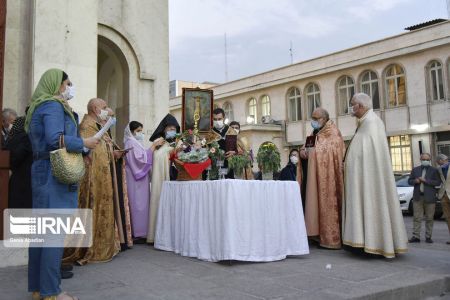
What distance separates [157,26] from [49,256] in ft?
28.2

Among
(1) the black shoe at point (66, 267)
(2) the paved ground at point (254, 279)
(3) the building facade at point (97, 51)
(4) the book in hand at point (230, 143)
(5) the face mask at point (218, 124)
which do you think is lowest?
(2) the paved ground at point (254, 279)

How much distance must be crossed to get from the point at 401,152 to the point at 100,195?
2296 centimetres

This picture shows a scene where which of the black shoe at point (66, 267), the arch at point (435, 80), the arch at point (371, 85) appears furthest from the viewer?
the arch at point (371, 85)

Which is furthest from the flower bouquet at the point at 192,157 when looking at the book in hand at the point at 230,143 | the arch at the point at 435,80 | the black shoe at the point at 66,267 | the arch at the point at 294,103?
the arch at the point at 294,103

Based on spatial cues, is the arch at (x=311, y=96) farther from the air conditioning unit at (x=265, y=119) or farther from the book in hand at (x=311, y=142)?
the book in hand at (x=311, y=142)

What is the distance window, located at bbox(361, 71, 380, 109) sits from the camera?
1080 inches

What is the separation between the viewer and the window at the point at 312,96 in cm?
3069

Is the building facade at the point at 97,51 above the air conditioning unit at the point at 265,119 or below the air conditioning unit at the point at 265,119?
below

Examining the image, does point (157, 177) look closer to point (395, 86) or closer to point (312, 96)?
point (395, 86)

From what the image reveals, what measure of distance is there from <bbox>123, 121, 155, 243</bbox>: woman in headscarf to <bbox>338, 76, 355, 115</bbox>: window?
23284 millimetres

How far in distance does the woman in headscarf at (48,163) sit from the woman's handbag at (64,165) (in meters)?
0.04

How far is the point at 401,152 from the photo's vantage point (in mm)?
25812

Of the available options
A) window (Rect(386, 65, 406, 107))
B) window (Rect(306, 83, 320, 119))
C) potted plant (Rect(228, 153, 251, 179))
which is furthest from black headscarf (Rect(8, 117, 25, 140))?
window (Rect(306, 83, 320, 119))

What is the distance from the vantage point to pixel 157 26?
37.2 feet
